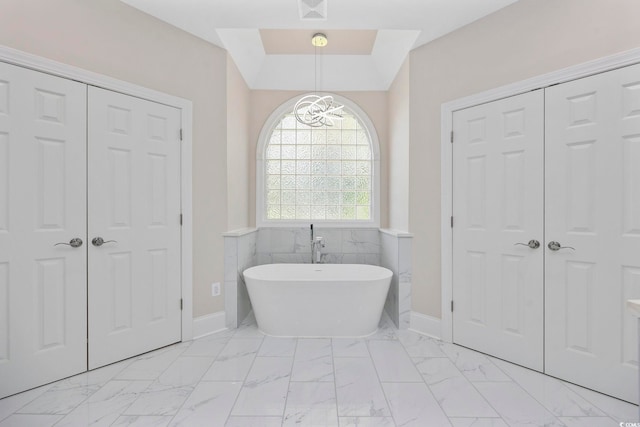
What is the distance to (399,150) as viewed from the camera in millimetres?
3088

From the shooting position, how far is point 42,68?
6.06ft

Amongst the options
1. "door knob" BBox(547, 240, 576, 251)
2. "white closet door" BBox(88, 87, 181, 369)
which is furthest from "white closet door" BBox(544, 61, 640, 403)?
"white closet door" BBox(88, 87, 181, 369)

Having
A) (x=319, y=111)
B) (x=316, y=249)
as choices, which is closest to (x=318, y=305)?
(x=316, y=249)

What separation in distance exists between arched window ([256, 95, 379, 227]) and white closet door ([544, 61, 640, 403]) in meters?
1.95

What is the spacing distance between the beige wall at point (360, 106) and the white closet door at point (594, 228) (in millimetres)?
1747

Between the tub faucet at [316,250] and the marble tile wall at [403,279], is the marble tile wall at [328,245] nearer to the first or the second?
the tub faucet at [316,250]

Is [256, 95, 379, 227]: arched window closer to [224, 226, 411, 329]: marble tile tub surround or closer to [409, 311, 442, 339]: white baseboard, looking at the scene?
[224, 226, 411, 329]: marble tile tub surround

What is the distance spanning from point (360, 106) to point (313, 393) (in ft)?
10.0

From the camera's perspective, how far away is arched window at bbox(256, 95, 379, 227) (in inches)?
144

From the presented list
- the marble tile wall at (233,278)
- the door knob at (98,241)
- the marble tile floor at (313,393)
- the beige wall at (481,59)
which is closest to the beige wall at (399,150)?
the beige wall at (481,59)

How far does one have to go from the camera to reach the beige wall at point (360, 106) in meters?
3.57

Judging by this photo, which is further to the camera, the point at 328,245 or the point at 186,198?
the point at 328,245

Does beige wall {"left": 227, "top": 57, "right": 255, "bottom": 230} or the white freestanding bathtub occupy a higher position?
beige wall {"left": 227, "top": 57, "right": 255, "bottom": 230}

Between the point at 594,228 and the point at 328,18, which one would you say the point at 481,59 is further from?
the point at 594,228
